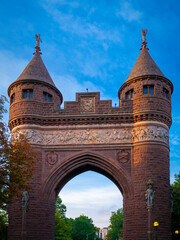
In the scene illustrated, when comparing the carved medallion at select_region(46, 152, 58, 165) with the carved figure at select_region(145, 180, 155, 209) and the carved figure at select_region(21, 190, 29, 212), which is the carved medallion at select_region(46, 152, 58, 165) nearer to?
the carved figure at select_region(21, 190, 29, 212)

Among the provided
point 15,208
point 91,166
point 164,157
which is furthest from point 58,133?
point 164,157

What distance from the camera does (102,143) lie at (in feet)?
84.9

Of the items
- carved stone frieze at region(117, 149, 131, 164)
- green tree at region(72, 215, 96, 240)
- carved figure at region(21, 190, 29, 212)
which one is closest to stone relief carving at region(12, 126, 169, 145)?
carved stone frieze at region(117, 149, 131, 164)

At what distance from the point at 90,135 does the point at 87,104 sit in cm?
245

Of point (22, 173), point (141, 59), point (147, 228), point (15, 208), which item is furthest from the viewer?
point (141, 59)

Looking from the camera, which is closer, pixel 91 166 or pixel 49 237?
pixel 49 237

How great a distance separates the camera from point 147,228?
76.2ft

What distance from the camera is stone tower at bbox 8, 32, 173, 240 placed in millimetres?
24125

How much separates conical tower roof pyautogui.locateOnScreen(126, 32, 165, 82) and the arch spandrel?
22.1 ft

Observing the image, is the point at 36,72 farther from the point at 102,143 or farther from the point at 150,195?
the point at 150,195

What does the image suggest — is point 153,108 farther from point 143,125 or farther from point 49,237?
point 49,237

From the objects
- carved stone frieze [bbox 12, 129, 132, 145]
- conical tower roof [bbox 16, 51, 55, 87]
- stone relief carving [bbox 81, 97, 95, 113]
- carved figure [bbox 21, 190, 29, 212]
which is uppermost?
conical tower roof [bbox 16, 51, 55, 87]

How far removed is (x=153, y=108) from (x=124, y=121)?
2299mm

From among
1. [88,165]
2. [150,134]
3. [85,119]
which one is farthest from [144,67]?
[88,165]
